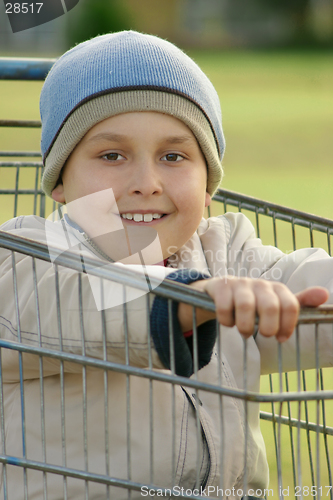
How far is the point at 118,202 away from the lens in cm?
142

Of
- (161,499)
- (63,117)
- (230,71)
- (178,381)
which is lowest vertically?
(161,499)

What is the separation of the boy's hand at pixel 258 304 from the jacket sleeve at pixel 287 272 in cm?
50

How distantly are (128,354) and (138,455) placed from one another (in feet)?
1.13

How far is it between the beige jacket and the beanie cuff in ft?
0.56

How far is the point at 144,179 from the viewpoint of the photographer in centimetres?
139

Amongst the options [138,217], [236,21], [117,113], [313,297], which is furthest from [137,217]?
[236,21]

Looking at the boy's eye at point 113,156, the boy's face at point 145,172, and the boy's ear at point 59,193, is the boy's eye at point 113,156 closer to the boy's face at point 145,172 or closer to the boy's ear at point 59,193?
the boy's face at point 145,172

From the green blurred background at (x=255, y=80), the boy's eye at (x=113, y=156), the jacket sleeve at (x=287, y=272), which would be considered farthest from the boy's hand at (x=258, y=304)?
the green blurred background at (x=255, y=80)

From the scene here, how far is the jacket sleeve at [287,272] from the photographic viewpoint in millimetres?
1390

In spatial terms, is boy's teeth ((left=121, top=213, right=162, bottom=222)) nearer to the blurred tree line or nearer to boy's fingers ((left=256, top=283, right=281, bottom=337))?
boy's fingers ((left=256, top=283, right=281, bottom=337))

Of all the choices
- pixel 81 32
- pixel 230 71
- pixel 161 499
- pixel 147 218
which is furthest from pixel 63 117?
Result: pixel 81 32

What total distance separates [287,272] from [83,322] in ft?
2.26

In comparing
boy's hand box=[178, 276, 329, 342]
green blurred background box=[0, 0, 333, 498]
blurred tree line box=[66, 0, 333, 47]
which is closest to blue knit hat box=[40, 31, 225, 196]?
boy's hand box=[178, 276, 329, 342]

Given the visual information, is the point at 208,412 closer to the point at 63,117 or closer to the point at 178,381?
the point at 178,381
